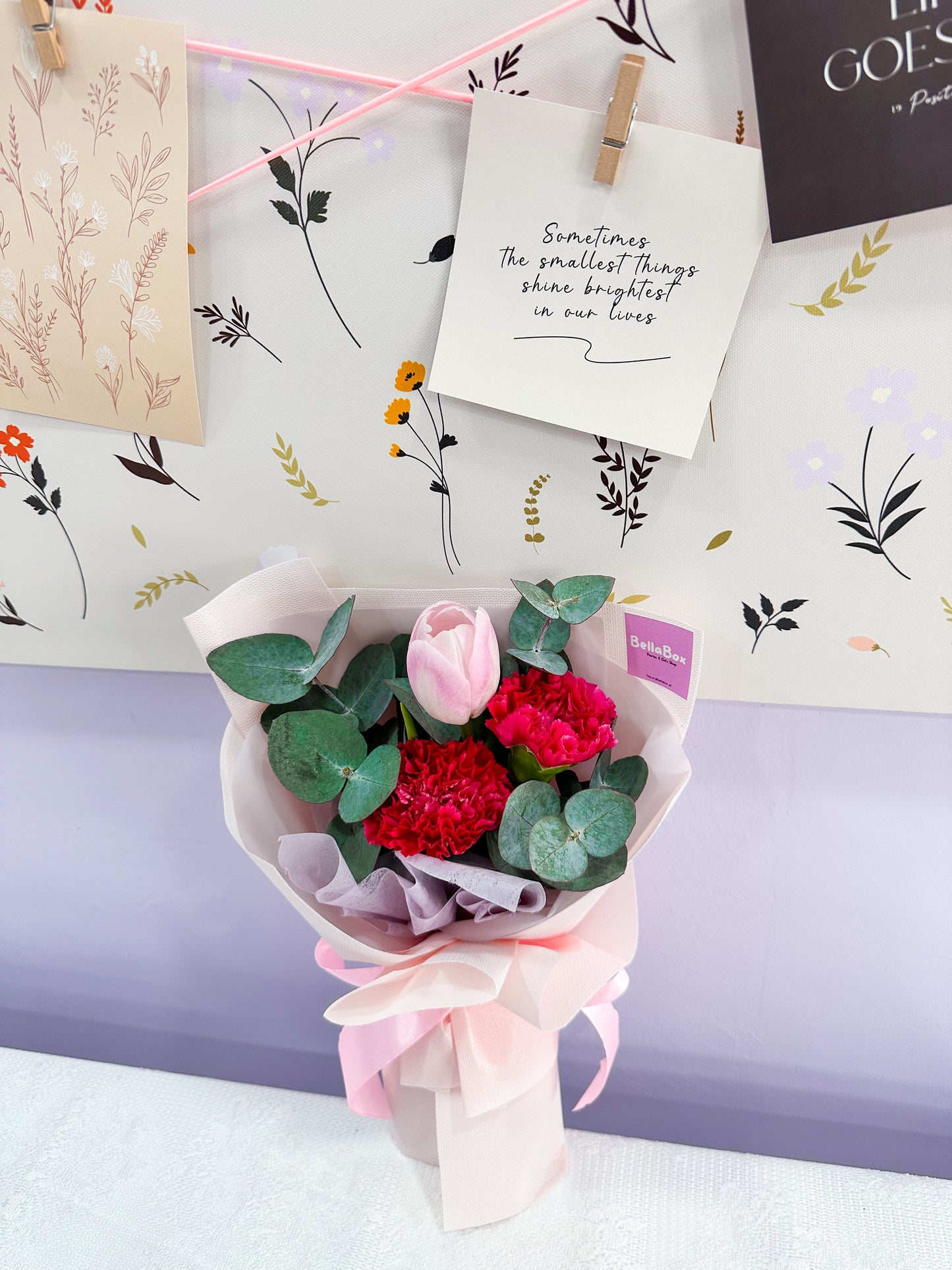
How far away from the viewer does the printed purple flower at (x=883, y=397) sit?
49cm

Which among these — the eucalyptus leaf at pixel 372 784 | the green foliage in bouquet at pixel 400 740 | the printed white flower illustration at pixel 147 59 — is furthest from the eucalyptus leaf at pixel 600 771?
the printed white flower illustration at pixel 147 59

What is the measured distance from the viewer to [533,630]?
545 millimetres

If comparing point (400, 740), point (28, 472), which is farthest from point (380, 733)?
point (28, 472)

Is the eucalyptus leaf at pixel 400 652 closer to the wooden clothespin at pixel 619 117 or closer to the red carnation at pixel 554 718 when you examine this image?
the red carnation at pixel 554 718

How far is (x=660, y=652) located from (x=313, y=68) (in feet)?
1.35

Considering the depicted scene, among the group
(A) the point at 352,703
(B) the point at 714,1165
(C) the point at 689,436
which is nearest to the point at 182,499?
(A) the point at 352,703

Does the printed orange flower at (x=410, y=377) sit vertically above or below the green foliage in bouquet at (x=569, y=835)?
above

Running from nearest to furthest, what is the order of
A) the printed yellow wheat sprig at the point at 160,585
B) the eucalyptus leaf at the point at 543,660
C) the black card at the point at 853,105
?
Answer: the black card at the point at 853,105
the eucalyptus leaf at the point at 543,660
the printed yellow wheat sprig at the point at 160,585

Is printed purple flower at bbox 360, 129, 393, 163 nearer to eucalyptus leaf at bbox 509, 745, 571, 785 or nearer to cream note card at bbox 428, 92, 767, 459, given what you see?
cream note card at bbox 428, 92, 767, 459

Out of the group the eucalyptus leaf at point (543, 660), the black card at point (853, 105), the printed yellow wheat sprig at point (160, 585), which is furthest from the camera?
the printed yellow wheat sprig at point (160, 585)

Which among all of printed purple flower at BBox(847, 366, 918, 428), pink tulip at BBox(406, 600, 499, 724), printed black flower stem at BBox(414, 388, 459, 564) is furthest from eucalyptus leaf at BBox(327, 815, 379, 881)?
printed purple flower at BBox(847, 366, 918, 428)

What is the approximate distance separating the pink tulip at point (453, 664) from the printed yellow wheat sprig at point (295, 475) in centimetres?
14

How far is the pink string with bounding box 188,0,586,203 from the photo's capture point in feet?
1.46

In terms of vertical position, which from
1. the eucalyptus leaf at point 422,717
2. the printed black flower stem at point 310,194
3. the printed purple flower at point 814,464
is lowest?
the eucalyptus leaf at point 422,717
